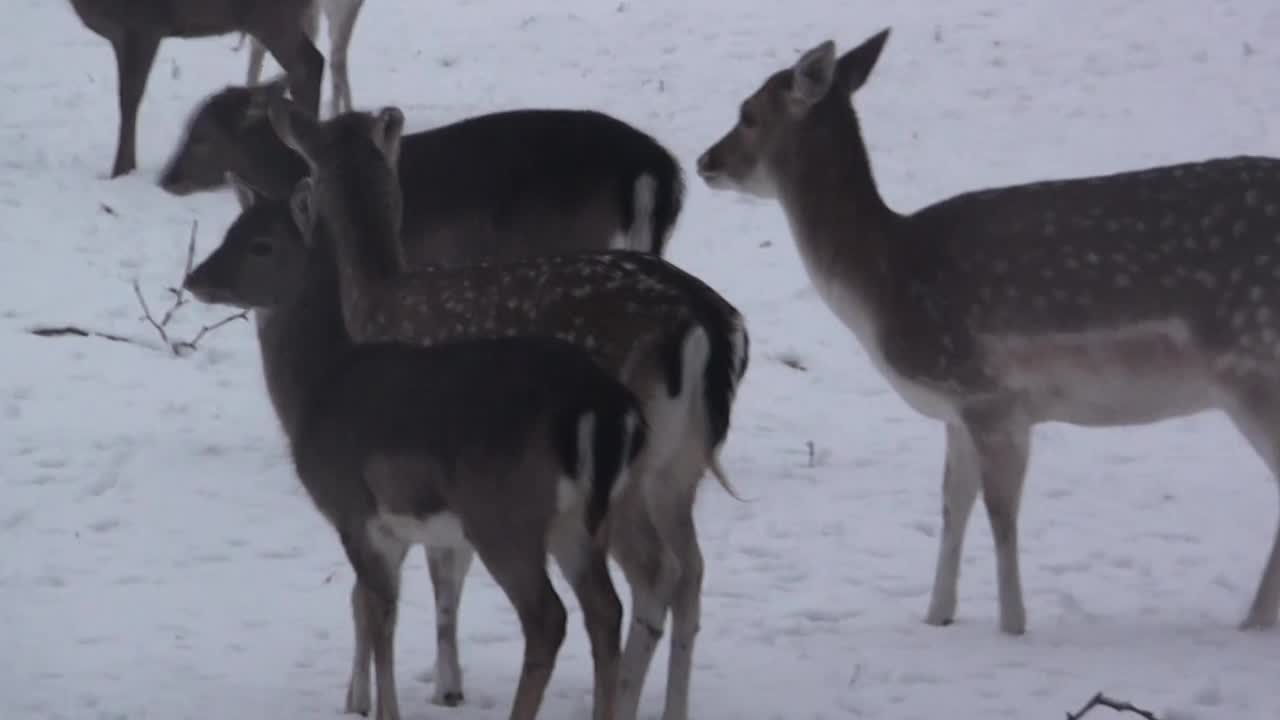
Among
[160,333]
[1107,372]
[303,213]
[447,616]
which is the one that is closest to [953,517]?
[1107,372]

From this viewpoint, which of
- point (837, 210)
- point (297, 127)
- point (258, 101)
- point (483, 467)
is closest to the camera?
point (483, 467)

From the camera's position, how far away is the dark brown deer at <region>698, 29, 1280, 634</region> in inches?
225

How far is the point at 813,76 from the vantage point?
249 inches

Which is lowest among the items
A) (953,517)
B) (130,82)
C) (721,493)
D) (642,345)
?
(721,493)

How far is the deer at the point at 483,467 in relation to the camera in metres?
4.34

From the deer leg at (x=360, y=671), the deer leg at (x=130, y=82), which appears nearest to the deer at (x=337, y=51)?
the deer leg at (x=130, y=82)

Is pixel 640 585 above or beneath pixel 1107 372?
beneath

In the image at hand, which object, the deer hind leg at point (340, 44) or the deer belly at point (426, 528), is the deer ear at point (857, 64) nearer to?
the deer belly at point (426, 528)

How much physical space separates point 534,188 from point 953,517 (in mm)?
1880

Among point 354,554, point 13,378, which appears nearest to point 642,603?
point 354,554

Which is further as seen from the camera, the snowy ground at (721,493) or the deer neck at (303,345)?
the snowy ground at (721,493)

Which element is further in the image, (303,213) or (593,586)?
(303,213)

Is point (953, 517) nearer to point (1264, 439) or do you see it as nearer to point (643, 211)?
point (1264, 439)

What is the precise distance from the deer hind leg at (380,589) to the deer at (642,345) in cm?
57
